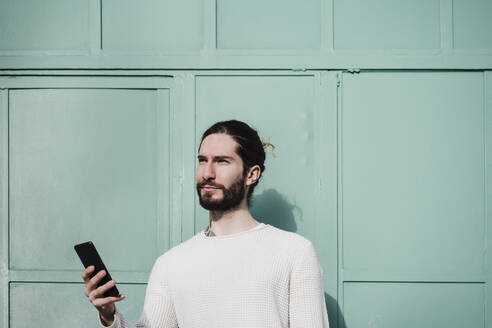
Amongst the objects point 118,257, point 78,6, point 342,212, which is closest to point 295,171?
point 342,212

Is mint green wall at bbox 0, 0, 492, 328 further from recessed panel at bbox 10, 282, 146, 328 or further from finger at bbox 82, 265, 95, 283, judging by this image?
finger at bbox 82, 265, 95, 283

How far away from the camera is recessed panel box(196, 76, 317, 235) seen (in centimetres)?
266

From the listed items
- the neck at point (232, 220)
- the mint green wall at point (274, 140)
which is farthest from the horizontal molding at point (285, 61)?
the neck at point (232, 220)

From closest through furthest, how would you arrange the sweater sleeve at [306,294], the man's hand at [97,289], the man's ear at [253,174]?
the man's hand at [97,289], the sweater sleeve at [306,294], the man's ear at [253,174]

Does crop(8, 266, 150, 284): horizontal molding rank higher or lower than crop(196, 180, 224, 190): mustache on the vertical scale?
lower

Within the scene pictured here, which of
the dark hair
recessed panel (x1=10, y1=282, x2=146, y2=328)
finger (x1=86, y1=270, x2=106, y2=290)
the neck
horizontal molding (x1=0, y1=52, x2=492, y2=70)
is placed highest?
horizontal molding (x1=0, y1=52, x2=492, y2=70)

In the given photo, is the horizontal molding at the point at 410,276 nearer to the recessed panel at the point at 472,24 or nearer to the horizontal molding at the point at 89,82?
the recessed panel at the point at 472,24

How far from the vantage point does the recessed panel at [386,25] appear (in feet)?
8.80

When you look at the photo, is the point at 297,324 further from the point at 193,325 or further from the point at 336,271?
the point at 336,271

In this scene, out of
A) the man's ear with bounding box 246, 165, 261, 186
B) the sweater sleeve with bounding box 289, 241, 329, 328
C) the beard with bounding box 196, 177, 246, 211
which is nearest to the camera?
the sweater sleeve with bounding box 289, 241, 329, 328

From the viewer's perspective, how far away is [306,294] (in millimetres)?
1889

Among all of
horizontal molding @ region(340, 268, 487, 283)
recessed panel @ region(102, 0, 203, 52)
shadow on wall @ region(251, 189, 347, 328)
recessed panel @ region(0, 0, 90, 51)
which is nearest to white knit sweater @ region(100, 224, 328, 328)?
shadow on wall @ region(251, 189, 347, 328)

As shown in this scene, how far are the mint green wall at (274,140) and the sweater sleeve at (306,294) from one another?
0.72m

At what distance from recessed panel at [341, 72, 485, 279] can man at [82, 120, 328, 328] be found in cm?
77
